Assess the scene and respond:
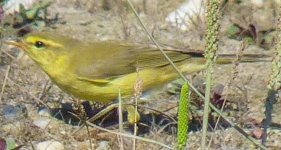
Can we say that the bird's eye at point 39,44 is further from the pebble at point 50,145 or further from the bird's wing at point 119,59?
the pebble at point 50,145

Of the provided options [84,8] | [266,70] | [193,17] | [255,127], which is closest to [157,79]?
[255,127]

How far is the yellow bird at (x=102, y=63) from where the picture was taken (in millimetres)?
6164

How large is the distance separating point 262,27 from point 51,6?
2.35 metres

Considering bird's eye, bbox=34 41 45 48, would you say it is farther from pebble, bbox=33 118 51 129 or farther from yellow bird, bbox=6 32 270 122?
pebble, bbox=33 118 51 129

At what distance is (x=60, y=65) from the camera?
6332 millimetres

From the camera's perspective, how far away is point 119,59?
6.36 meters

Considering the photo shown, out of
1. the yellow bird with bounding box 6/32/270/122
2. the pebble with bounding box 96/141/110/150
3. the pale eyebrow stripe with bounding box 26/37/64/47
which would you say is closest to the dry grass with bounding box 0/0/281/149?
the pebble with bounding box 96/141/110/150

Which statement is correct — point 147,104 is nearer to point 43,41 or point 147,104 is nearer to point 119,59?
point 119,59

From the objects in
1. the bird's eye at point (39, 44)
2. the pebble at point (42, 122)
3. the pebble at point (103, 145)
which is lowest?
the pebble at point (103, 145)

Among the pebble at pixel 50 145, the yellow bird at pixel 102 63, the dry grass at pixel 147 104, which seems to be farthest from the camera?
the yellow bird at pixel 102 63

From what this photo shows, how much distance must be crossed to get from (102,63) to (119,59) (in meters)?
0.14

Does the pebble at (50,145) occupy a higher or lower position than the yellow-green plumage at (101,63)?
lower

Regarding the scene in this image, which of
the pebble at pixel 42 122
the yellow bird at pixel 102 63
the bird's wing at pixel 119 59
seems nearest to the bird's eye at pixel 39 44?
the yellow bird at pixel 102 63

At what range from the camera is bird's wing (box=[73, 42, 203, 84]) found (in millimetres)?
6273
